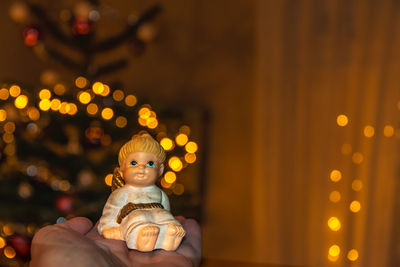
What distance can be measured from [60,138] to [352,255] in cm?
193

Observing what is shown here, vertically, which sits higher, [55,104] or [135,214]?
[55,104]

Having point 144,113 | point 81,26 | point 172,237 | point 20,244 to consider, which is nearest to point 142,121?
point 144,113

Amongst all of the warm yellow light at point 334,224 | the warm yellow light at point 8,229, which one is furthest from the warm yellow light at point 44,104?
the warm yellow light at point 334,224

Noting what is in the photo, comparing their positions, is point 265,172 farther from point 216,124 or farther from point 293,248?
point 216,124

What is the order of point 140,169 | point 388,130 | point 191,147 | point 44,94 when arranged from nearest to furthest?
point 140,169 → point 388,130 → point 44,94 → point 191,147

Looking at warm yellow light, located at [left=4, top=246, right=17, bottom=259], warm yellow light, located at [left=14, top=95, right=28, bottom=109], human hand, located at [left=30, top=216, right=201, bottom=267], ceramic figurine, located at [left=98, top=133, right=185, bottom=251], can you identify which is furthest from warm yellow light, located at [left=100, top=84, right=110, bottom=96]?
human hand, located at [left=30, top=216, right=201, bottom=267]

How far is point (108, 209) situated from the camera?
1.04 metres

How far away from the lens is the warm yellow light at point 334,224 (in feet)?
8.61

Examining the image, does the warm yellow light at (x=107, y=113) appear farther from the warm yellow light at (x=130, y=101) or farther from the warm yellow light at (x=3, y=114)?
the warm yellow light at (x=3, y=114)

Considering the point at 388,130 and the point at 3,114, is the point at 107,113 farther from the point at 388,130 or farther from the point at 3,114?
the point at 388,130

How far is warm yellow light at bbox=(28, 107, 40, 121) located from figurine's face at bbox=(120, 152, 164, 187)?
1.88 meters

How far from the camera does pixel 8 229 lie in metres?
2.72

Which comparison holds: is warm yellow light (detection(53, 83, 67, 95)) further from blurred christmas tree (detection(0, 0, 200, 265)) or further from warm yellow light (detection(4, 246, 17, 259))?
warm yellow light (detection(4, 246, 17, 259))

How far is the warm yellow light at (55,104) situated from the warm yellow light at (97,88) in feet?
0.75
